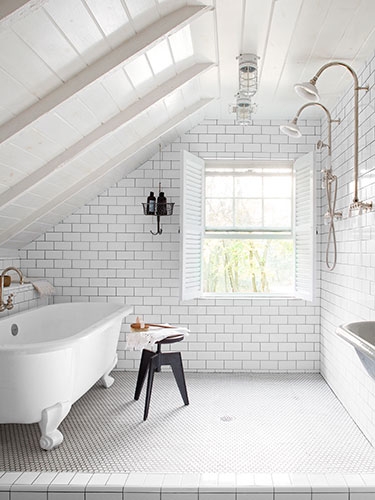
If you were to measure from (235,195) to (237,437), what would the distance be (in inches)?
111

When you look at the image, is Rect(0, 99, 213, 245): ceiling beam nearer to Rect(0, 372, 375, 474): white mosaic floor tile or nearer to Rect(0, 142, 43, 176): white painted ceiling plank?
Rect(0, 142, 43, 176): white painted ceiling plank

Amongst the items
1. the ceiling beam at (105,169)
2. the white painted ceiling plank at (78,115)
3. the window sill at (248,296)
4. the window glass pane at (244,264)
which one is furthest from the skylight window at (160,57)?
the window sill at (248,296)

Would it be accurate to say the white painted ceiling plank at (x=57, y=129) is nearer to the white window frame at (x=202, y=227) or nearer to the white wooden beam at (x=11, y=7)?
the white wooden beam at (x=11, y=7)

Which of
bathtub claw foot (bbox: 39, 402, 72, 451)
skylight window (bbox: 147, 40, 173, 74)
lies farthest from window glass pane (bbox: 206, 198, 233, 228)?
bathtub claw foot (bbox: 39, 402, 72, 451)

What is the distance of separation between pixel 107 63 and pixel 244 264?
3341 millimetres

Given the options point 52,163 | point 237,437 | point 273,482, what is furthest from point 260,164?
point 273,482

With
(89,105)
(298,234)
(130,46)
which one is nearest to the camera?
(130,46)

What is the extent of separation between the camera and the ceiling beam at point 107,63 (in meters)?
2.71

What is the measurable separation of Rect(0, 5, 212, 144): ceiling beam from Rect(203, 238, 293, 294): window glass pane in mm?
3100

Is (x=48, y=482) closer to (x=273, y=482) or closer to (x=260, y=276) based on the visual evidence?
(x=273, y=482)

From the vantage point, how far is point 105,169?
14.7 ft

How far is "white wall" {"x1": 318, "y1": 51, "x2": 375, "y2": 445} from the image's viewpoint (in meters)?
3.58

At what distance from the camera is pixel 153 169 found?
544 cm

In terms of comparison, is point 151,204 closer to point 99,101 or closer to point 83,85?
point 99,101
